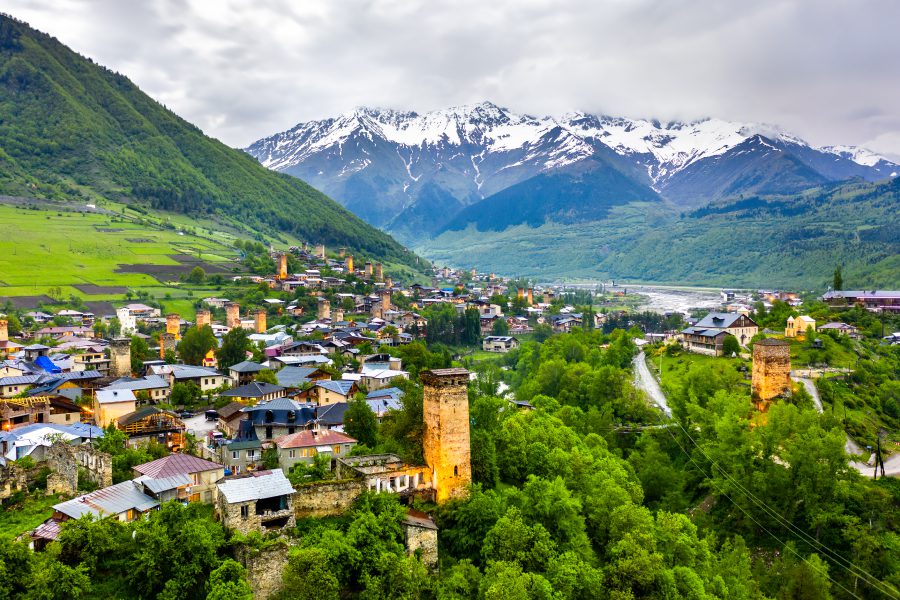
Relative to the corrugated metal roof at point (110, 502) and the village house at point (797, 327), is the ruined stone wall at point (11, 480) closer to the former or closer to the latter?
the corrugated metal roof at point (110, 502)

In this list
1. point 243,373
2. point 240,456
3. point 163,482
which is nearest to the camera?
point 163,482

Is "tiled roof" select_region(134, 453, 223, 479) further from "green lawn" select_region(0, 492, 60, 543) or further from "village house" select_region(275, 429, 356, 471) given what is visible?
"village house" select_region(275, 429, 356, 471)

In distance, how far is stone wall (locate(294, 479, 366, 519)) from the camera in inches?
1144

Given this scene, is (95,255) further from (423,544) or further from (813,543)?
(813,543)

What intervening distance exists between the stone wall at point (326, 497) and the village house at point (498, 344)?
73830mm

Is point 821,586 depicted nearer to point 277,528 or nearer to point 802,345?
point 277,528

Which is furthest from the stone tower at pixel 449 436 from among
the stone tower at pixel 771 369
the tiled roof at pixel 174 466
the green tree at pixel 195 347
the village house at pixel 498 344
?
the village house at pixel 498 344

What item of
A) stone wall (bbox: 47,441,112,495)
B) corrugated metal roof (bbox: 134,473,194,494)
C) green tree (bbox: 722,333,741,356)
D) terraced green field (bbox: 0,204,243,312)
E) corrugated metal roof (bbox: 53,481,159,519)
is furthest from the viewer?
terraced green field (bbox: 0,204,243,312)

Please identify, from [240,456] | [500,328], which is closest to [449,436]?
[240,456]

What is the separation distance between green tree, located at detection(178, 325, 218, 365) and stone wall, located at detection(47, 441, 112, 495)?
123 feet

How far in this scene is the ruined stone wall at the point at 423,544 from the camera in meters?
28.4

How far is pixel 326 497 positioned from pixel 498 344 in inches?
3012

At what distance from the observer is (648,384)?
6544 cm

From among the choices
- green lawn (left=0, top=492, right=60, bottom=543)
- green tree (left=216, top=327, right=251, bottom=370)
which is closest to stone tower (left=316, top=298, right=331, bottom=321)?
green tree (left=216, top=327, right=251, bottom=370)
